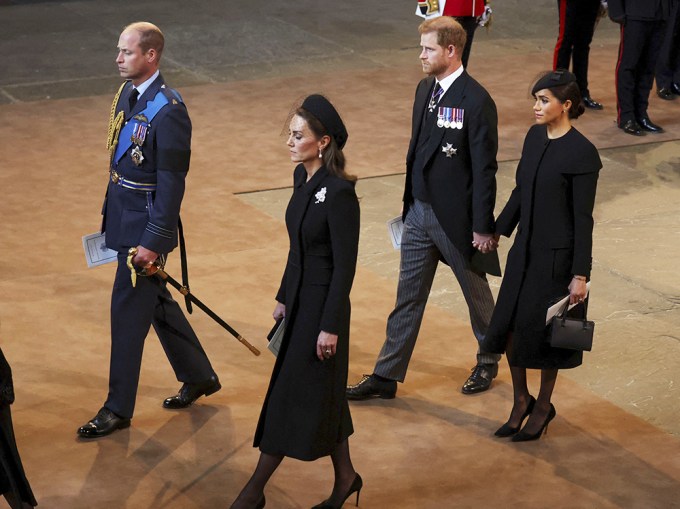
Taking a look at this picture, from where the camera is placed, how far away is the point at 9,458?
4.61 metres

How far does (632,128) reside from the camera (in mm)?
10828

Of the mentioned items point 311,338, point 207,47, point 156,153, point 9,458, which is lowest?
point 207,47

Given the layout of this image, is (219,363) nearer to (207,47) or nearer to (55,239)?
(55,239)

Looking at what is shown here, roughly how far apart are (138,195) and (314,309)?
118 cm

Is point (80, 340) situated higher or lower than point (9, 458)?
lower

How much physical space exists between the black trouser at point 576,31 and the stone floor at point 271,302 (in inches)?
22.0

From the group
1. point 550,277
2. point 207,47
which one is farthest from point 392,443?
point 207,47

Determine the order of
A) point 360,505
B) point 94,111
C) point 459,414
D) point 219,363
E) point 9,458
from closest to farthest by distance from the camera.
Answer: point 9,458 < point 360,505 < point 459,414 < point 219,363 < point 94,111

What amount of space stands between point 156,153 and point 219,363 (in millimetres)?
1385

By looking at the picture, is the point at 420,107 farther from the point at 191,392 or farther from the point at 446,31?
the point at 191,392

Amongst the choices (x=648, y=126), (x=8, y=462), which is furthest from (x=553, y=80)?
(x=648, y=126)

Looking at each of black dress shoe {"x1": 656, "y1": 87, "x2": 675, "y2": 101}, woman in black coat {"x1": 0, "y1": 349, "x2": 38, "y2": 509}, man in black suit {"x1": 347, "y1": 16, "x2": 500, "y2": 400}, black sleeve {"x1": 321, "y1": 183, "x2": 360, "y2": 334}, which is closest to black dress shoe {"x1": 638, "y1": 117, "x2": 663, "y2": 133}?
black dress shoe {"x1": 656, "y1": 87, "x2": 675, "y2": 101}

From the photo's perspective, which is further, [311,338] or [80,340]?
[80,340]

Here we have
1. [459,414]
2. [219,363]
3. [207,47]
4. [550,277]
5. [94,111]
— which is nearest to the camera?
[550,277]
